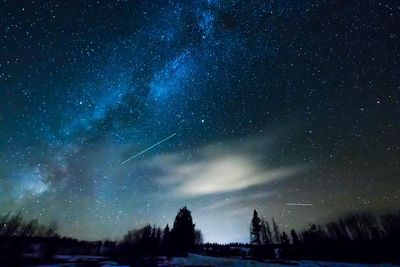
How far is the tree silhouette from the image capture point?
4634cm

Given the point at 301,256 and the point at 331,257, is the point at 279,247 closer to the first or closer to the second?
the point at 301,256

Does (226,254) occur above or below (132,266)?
above

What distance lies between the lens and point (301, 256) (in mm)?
47656

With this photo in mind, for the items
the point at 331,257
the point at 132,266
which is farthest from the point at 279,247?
the point at 132,266

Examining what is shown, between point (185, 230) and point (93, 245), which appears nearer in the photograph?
point (185, 230)

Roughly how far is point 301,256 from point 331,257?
576 cm

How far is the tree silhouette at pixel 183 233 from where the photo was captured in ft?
152

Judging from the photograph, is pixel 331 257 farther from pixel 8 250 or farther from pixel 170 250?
pixel 8 250

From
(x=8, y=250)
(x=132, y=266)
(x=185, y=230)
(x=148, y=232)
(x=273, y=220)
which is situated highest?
(x=273, y=220)

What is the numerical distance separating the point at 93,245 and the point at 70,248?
20.7 feet

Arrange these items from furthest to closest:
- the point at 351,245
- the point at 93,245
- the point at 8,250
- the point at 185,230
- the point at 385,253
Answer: the point at 93,245, the point at 185,230, the point at 351,245, the point at 385,253, the point at 8,250

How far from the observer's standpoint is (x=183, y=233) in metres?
48.2

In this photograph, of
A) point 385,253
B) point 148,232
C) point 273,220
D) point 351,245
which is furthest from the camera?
point 273,220

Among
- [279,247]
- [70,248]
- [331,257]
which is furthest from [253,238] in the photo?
[70,248]
